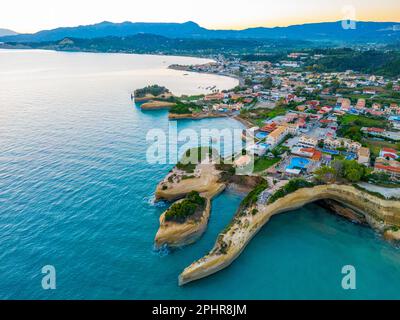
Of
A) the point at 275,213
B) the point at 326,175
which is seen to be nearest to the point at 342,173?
the point at 326,175

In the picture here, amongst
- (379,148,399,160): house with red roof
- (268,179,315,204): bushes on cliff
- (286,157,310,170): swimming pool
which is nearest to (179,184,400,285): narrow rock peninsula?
(268,179,315,204): bushes on cliff

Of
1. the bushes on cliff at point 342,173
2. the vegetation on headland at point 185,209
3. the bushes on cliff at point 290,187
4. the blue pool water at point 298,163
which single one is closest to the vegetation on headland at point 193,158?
the vegetation on headland at point 185,209

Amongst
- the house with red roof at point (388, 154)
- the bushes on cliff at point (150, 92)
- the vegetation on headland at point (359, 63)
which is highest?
the vegetation on headland at point (359, 63)

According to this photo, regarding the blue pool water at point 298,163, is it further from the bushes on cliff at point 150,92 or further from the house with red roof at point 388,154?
the bushes on cliff at point 150,92

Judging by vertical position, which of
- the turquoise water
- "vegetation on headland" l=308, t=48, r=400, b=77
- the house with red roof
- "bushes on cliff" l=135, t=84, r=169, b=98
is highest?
"vegetation on headland" l=308, t=48, r=400, b=77

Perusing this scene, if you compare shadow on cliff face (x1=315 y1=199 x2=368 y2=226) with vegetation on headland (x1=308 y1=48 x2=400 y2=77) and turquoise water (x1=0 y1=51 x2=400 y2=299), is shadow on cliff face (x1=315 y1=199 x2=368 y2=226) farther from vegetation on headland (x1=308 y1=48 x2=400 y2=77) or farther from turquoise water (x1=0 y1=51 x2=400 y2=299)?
vegetation on headland (x1=308 y1=48 x2=400 y2=77)

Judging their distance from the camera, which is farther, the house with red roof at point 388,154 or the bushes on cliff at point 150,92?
the bushes on cliff at point 150,92

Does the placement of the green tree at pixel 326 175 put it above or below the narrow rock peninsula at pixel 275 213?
above
